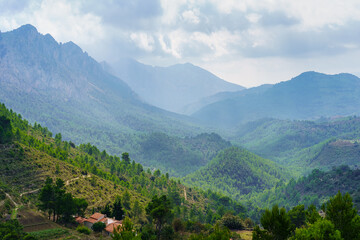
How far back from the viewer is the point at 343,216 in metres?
32.4

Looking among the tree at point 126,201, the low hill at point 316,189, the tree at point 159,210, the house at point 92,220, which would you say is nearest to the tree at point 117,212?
the house at point 92,220

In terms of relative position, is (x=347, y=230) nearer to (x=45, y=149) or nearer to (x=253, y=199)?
(x=45, y=149)

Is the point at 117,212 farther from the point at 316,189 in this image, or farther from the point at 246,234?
the point at 316,189

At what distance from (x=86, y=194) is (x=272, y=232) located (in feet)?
175

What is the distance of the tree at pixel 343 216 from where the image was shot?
31.8 meters

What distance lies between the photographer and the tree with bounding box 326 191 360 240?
104 ft

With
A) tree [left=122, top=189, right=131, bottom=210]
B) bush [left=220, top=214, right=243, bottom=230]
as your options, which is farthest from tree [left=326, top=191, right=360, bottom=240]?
tree [left=122, top=189, right=131, bottom=210]

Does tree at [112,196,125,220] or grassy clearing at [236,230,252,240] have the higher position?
tree at [112,196,125,220]

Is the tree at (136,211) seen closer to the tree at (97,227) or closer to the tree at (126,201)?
the tree at (126,201)

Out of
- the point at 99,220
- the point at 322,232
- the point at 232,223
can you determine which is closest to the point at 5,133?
the point at 99,220

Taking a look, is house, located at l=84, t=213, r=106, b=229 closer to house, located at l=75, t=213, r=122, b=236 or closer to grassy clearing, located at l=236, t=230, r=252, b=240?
house, located at l=75, t=213, r=122, b=236

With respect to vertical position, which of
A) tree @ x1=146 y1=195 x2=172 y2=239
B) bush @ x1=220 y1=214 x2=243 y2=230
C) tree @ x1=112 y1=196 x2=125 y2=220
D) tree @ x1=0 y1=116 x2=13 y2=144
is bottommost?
bush @ x1=220 y1=214 x2=243 y2=230

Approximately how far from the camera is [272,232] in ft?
113

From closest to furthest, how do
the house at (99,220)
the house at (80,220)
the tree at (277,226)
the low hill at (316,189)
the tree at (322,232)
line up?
the tree at (322,232) → the tree at (277,226) → the house at (99,220) → the house at (80,220) → the low hill at (316,189)
